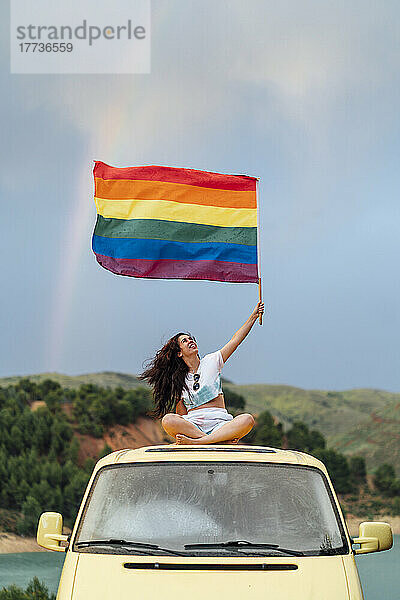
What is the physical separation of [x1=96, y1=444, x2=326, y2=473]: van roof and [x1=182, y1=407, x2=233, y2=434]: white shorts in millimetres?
1233

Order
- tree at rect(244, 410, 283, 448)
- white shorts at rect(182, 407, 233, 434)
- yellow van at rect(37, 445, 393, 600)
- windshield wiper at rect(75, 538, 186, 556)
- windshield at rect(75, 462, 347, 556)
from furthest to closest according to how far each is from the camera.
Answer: tree at rect(244, 410, 283, 448) → white shorts at rect(182, 407, 233, 434) → windshield at rect(75, 462, 347, 556) → windshield wiper at rect(75, 538, 186, 556) → yellow van at rect(37, 445, 393, 600)

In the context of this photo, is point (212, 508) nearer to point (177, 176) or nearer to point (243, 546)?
point (243, 546)

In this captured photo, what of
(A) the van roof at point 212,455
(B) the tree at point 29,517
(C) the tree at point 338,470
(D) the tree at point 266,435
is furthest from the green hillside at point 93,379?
(A) the van roof at point 212,455

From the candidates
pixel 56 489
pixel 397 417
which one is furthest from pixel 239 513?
pixel 397 417

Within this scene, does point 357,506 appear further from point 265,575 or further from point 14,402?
point 265,575

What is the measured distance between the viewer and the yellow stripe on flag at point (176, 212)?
825 centimetres

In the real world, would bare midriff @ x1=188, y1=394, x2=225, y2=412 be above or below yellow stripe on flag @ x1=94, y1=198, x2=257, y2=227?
below

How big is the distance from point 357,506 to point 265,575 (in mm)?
35521

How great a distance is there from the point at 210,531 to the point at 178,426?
4.72 feet

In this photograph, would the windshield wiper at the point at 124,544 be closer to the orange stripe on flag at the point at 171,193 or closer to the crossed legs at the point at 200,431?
the crossed legs at the point at 200,431

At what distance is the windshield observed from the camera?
13.8 feet

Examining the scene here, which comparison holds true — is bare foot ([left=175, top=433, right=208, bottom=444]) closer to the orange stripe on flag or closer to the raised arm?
the raised arm

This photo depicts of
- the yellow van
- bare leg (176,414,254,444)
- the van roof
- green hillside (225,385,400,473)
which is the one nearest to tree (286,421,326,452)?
green hillside (225,385,400,473)

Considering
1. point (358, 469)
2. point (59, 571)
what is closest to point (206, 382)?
point (59, 571)
